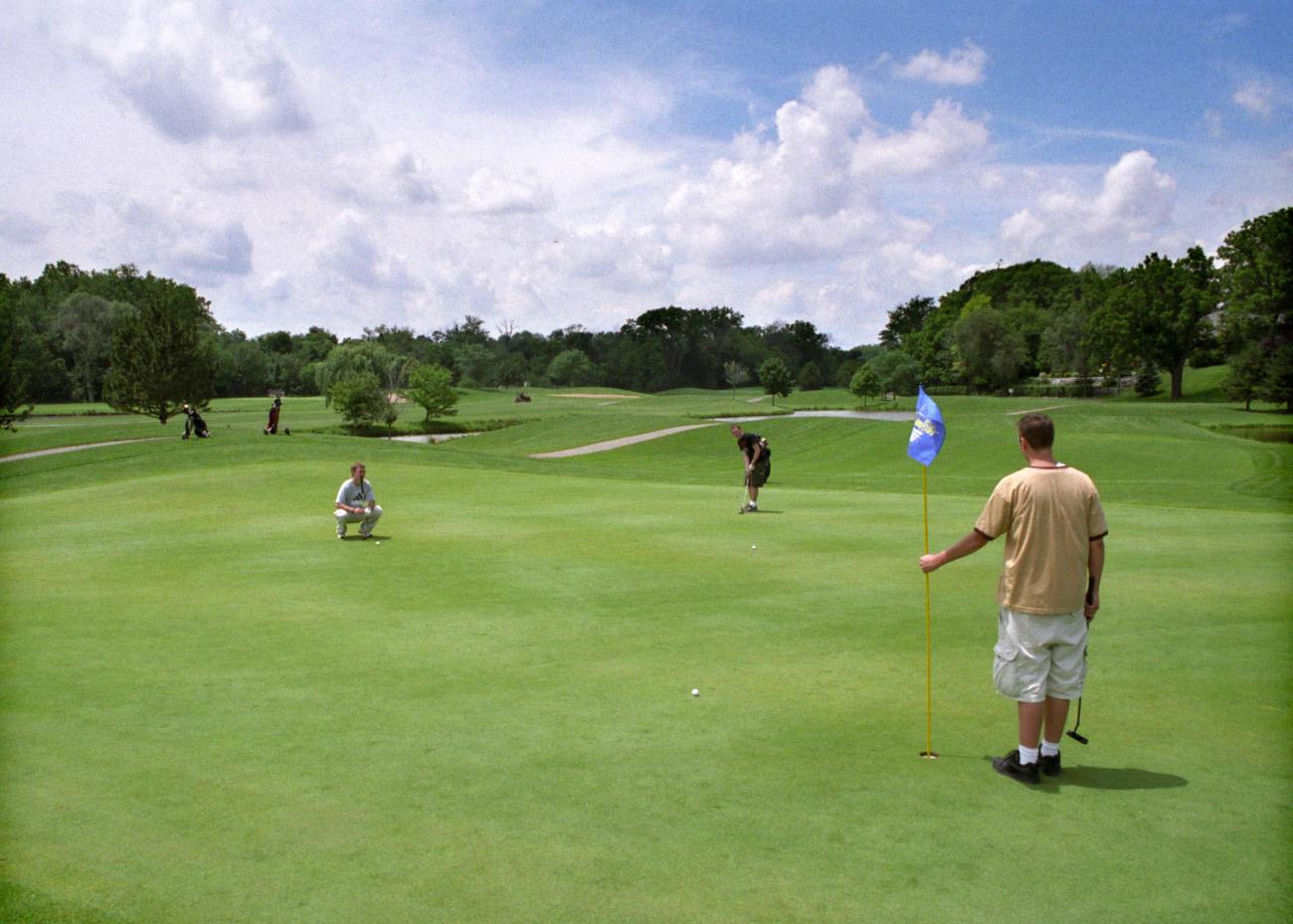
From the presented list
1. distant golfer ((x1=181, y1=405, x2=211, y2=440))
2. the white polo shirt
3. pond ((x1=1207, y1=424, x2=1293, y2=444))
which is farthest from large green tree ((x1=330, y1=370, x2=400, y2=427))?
the white polo shirt

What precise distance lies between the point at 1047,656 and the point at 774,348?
18939 cm

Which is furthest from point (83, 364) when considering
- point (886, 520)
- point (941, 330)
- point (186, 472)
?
point (886, 520)

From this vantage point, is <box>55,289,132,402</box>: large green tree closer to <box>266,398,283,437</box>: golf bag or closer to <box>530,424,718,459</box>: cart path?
<box>530,424,718,459</box>: cart path

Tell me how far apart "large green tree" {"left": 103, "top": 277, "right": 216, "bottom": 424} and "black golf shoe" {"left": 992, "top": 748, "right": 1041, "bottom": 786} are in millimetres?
58472

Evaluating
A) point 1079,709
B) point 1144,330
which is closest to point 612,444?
point 1079,709

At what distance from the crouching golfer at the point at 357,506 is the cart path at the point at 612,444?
41.1 meters

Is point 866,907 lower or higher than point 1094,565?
lower

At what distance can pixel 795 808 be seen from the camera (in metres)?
6.51

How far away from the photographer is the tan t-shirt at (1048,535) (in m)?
7.19

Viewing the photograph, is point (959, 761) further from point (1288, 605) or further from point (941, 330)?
point (941, 330)

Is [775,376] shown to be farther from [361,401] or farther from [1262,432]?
[1262,432]

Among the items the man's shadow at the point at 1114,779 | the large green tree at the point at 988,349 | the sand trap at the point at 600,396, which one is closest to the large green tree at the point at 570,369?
the sand trap at the point at 600,396

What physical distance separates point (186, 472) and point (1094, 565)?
34.9 m

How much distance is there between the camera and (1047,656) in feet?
24.0
